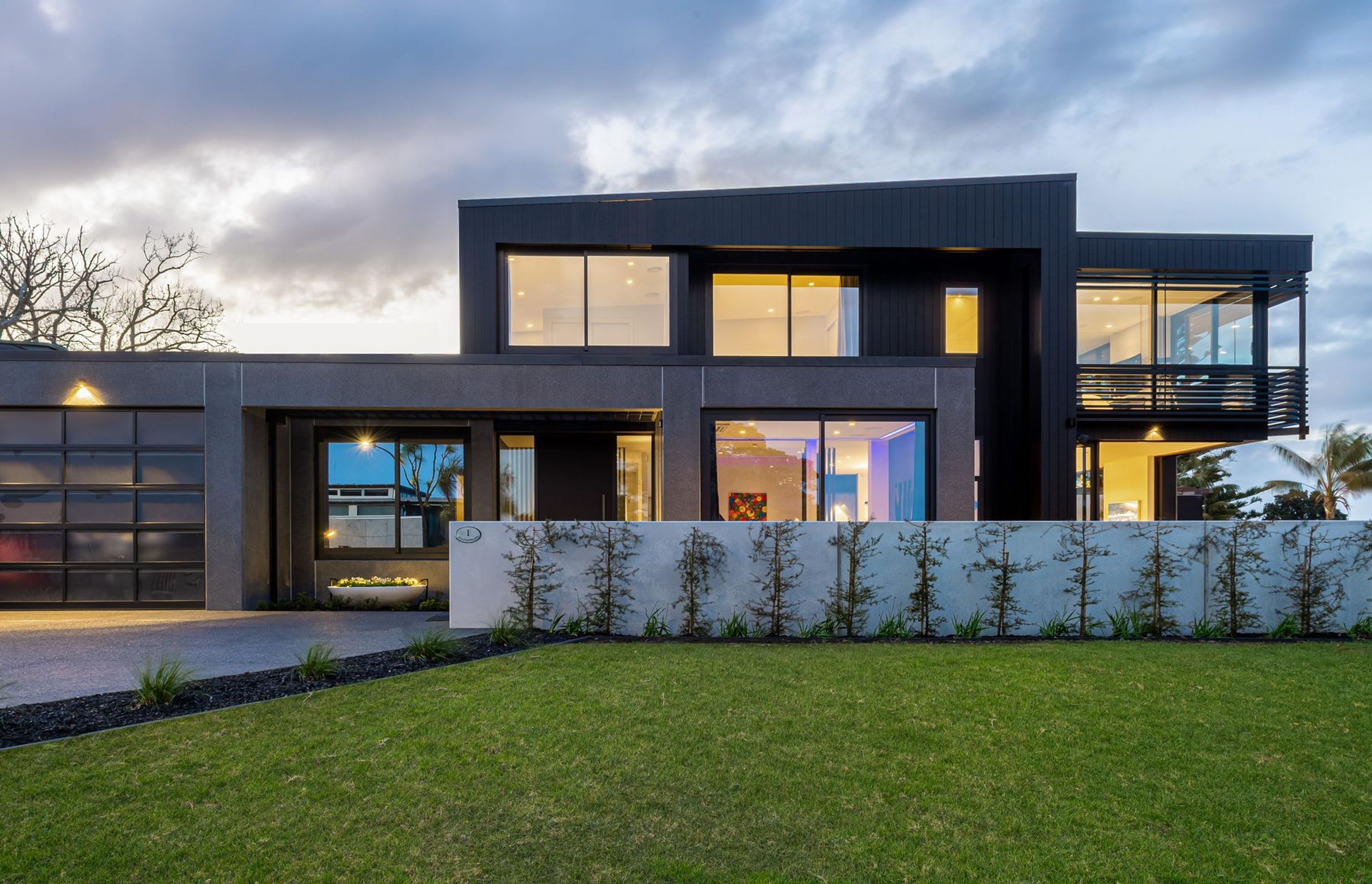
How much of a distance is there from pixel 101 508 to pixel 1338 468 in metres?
34.8

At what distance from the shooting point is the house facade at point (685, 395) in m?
9.69

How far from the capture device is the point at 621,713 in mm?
4805

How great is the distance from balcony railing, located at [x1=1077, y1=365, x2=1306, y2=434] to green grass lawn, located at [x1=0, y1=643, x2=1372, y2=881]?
8.67 metres

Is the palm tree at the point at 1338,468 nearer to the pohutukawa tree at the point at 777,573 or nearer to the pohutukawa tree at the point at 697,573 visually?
the pohutukawa tree at the point at 777,573

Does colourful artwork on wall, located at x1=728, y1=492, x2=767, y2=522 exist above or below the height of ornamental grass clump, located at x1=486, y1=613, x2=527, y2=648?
above

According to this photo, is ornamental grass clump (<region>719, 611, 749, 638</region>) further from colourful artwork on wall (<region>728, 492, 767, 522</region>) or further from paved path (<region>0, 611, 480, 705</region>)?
paved path (<region>0, 611, 480, 705</region>)

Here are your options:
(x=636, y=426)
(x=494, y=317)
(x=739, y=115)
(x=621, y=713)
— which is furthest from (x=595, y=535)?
(x=739, y=115)

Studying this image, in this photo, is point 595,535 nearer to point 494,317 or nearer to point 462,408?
point 462,408

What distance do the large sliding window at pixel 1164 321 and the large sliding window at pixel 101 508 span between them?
51.0 feet

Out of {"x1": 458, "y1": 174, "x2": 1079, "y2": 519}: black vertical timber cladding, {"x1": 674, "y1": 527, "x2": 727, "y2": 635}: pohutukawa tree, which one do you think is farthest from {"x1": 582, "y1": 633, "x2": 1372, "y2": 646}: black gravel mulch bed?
{"x1": 458, "y1": 174, "x2": 1079, "y2": 519}: black vertical timber cladding

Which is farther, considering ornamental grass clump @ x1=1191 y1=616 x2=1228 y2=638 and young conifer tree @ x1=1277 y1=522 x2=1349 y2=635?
young conifer tree @ x1=1277 y1=522 x2=1349 y2=635

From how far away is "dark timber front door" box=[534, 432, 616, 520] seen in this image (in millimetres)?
11836

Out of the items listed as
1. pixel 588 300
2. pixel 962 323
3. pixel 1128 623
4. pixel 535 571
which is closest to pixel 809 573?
pixel 535 571

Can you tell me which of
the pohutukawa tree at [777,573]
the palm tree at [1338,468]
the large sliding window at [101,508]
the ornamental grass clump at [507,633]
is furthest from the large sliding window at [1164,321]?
the large sliding window at [101,508]
